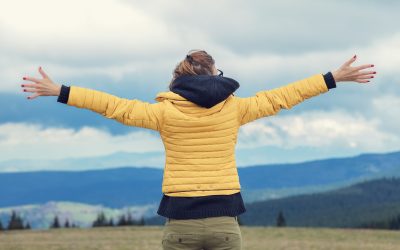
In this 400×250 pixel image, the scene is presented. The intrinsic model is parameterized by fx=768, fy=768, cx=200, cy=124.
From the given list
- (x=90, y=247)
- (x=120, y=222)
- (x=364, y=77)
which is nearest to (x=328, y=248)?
(x=90, y=247)

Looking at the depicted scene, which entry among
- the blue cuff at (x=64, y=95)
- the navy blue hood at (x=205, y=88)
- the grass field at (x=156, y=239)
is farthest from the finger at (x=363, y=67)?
the grass field at (x=156, y=239)

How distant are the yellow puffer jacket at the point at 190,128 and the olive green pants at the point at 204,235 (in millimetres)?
280

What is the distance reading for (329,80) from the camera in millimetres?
8336

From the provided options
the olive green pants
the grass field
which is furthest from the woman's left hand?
the grass field

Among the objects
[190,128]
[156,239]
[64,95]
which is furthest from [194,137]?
[156,239]

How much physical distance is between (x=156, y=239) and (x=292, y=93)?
24.2m

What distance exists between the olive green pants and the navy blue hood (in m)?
1.16

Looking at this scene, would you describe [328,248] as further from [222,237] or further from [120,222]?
[120,222]

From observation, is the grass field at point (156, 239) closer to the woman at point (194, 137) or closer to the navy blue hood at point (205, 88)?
the woman at point (194, 137)

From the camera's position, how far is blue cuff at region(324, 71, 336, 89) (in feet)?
27.3

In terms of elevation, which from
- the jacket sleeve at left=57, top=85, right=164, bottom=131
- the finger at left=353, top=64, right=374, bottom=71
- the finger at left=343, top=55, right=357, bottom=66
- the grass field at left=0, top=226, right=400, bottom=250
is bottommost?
the grass field at left=0, top=226, right=400, bottom=250

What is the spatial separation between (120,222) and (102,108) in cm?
6060

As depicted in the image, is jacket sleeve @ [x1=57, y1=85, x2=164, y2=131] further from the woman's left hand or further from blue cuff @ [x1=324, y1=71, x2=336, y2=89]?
blue cuff @ [x1=324, y1=71, x2=336, y2=89]

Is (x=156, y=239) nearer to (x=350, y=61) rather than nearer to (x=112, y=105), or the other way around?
(x=350, y=61)
